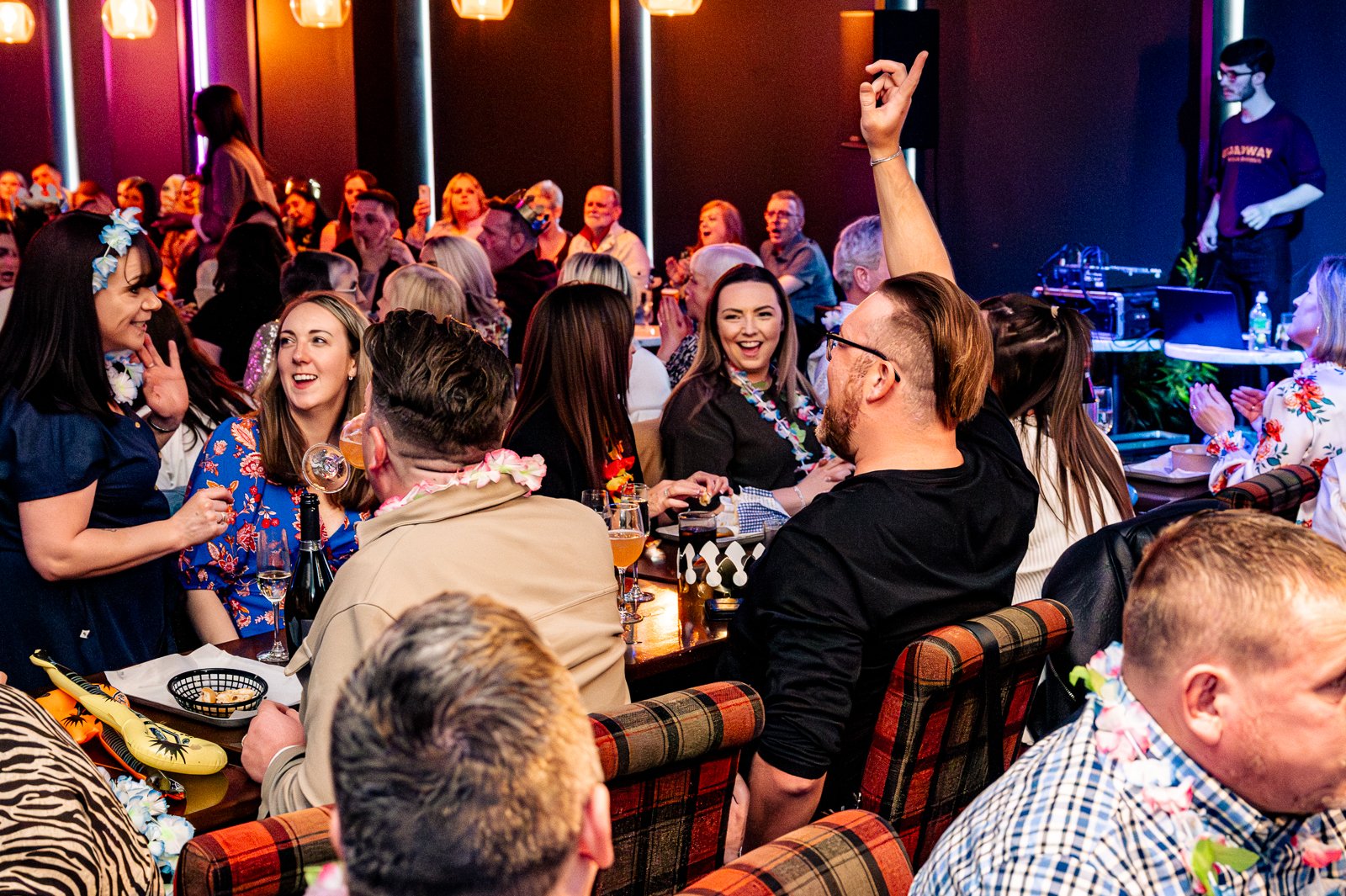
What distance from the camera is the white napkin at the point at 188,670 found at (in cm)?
230

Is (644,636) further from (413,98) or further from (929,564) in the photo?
(413,98)

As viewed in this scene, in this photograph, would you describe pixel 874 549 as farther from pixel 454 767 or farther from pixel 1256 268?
pixel 1256 268

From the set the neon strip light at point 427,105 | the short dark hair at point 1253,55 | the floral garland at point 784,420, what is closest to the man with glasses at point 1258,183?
the short dark hair at point 1253,55

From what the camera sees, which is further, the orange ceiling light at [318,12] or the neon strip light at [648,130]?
the neon strip light at [648,130]

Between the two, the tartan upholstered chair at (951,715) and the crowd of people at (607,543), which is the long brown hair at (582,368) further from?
the tartan upholstered chair at (951,715)

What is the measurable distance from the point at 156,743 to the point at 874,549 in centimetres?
117

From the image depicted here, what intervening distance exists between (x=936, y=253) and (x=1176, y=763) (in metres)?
1.81

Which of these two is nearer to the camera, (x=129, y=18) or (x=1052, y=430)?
(x=1052, y=430)

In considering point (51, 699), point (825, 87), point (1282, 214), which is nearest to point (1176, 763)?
point (51, 699)

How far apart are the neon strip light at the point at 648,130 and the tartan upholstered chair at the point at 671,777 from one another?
10613 mm

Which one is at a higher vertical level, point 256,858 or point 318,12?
point 318,12

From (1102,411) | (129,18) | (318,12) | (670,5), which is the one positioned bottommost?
(1102,411)

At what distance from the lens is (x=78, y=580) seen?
305 centimetres

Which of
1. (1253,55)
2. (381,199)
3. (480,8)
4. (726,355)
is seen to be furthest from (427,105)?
(726,355)
